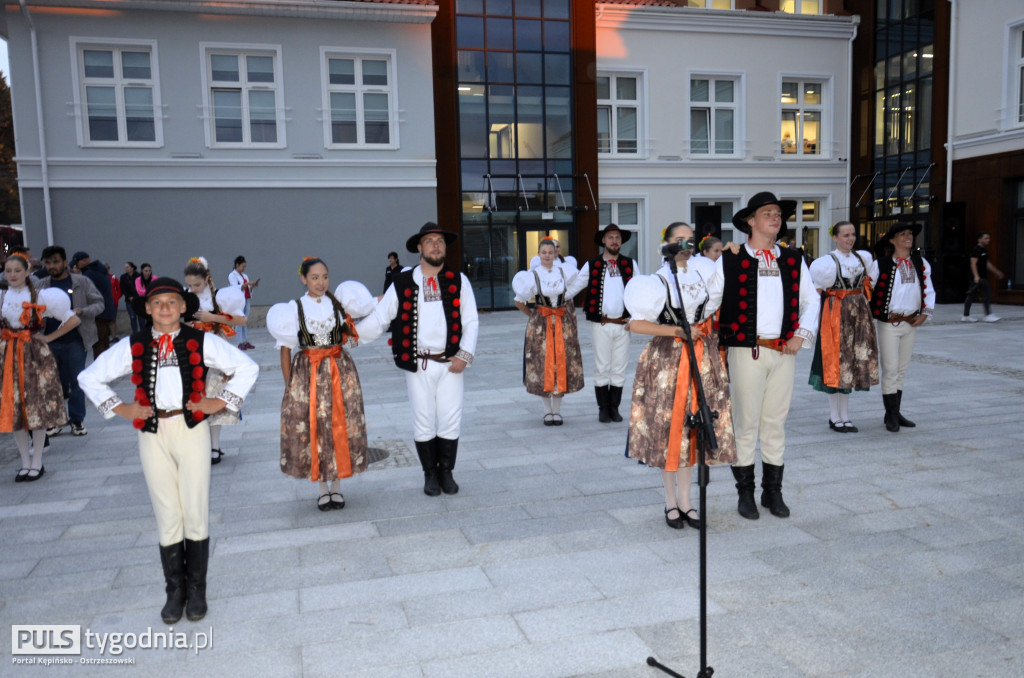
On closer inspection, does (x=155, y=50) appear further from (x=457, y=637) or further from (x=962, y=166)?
(x=962, y=166)

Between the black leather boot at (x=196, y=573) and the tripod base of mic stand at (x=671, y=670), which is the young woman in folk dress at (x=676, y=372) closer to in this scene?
the tripod base of mic stand at (x=671, y=670)

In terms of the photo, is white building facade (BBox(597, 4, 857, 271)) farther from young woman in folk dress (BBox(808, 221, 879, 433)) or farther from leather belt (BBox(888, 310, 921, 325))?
leather belt (BBox(888, 310, 921, 325))

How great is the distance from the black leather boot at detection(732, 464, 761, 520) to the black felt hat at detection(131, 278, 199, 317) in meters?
3.38

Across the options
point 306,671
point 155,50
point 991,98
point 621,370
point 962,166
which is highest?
point 155,50

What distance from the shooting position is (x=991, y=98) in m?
18.2

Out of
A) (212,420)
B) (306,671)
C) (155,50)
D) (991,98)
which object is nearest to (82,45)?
(155,50)

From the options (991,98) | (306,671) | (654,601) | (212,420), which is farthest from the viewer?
(991,98)

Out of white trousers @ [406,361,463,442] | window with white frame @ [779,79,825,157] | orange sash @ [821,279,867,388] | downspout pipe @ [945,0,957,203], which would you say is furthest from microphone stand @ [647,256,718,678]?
window with white frame @ [779,79,825,157]

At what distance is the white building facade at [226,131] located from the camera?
16188 millimetres

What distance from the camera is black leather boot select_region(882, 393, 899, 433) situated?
6969mm

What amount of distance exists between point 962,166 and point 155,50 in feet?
63.9

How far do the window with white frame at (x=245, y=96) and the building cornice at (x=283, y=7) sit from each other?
33.9 inches

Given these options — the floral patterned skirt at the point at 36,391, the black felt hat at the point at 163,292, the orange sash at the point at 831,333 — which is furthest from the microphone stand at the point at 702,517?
the floral patterned skirt at the point at 36,391

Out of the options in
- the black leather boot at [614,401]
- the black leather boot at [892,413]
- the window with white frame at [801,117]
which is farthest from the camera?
the window with white frame at [801,117]
